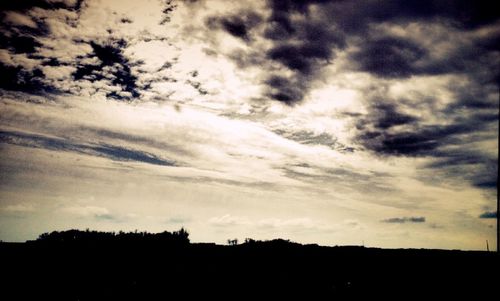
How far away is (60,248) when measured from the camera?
25312mm

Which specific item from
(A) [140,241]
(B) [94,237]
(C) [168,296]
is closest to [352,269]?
(C) [168,296]

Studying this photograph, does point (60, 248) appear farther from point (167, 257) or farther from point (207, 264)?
point (207, 264)

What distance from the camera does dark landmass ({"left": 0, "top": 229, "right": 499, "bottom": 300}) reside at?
19500 millimetres

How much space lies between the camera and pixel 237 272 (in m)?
22.6

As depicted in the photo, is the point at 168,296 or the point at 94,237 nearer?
the point at 168,296

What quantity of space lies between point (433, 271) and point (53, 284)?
74.9ft

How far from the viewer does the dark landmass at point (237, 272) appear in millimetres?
19500

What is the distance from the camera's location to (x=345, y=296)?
19.5 metres

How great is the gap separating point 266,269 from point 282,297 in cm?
334

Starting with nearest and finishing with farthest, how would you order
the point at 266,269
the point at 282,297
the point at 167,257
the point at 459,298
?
the point at 459,298, the point at 282,297, the point at 266,269, the point at 167,257

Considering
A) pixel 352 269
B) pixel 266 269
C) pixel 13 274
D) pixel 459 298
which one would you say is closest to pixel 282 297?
pixel 266 269

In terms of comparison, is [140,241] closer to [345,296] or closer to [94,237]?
[94,237]

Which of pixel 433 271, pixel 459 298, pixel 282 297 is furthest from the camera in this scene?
pixel 433 271

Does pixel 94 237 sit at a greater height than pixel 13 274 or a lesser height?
greater
